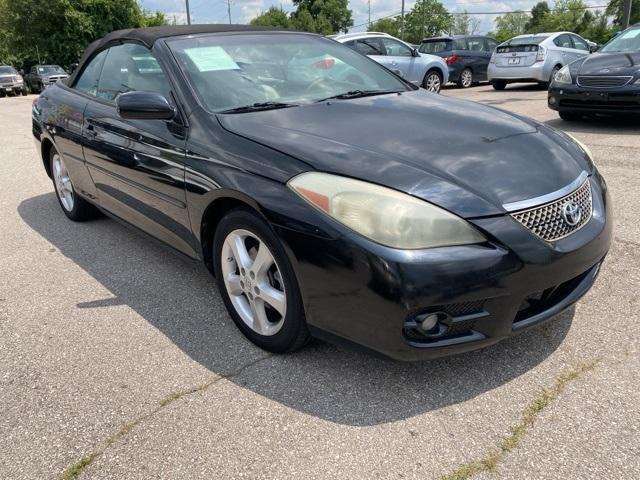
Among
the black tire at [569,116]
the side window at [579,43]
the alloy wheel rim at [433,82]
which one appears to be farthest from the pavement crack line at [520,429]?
the side window at [579,43]

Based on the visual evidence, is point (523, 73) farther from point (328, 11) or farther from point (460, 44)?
point (328, 11)

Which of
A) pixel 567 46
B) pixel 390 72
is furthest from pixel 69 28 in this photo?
pixel 390 72

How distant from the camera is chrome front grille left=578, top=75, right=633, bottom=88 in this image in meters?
6.73

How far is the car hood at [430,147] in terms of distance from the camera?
86.6 inches

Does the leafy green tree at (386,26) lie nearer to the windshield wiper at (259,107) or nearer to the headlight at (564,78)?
the headlight at (564,78)

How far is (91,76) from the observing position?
432cm

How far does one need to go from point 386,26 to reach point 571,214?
8141cm

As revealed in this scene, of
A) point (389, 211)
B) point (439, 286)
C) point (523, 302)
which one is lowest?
point (523, 302)

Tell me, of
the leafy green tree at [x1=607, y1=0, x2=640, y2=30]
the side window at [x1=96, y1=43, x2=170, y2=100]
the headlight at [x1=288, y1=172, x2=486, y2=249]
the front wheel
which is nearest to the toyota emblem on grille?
the headlight at [x1=288, y1=172, x2=486, y2=249]

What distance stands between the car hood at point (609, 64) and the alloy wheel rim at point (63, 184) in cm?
613

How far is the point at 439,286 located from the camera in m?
2.03

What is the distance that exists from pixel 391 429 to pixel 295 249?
2.55 ft

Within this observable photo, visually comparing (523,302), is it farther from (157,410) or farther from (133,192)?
(133,192)

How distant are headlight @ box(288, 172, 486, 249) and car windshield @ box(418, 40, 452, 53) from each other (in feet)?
47.8
